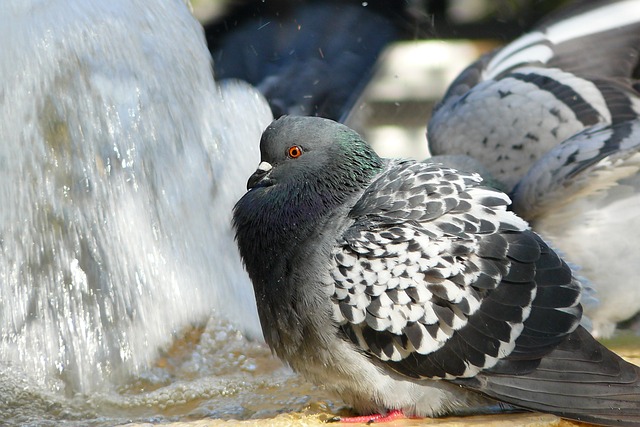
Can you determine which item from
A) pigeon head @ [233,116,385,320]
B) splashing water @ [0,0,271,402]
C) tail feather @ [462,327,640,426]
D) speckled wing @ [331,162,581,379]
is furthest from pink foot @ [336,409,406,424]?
splashing water @ [0,0,271,402]

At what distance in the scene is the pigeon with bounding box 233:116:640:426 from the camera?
113 inches

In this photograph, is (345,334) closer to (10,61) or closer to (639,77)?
(10,61)

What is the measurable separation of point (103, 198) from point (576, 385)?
8.36ft

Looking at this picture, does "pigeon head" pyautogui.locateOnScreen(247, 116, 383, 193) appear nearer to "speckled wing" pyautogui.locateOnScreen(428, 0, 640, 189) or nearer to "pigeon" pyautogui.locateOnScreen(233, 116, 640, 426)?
"pigeon" pyautogui.locateOnScreen(233, 116, 640, 426)

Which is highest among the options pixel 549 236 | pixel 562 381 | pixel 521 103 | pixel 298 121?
pixel 521 103

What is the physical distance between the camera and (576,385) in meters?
2.85

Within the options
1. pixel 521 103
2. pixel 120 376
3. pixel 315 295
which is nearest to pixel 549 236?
pixel 521 103

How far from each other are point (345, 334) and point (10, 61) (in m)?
2.48

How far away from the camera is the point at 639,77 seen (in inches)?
240

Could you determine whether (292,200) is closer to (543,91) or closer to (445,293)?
(445,293)

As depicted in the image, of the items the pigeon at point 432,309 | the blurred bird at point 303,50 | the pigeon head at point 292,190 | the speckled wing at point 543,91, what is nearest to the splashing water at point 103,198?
the blurred bird at point 303,50

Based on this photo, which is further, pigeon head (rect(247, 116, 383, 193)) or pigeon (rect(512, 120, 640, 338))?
pigeon (rect(512, 120, 640, 338))

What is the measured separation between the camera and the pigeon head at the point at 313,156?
3221 millimetres

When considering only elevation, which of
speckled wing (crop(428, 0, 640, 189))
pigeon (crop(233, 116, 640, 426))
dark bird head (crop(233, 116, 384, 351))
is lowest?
pigeon (crop(233, 116, 640, 426))
